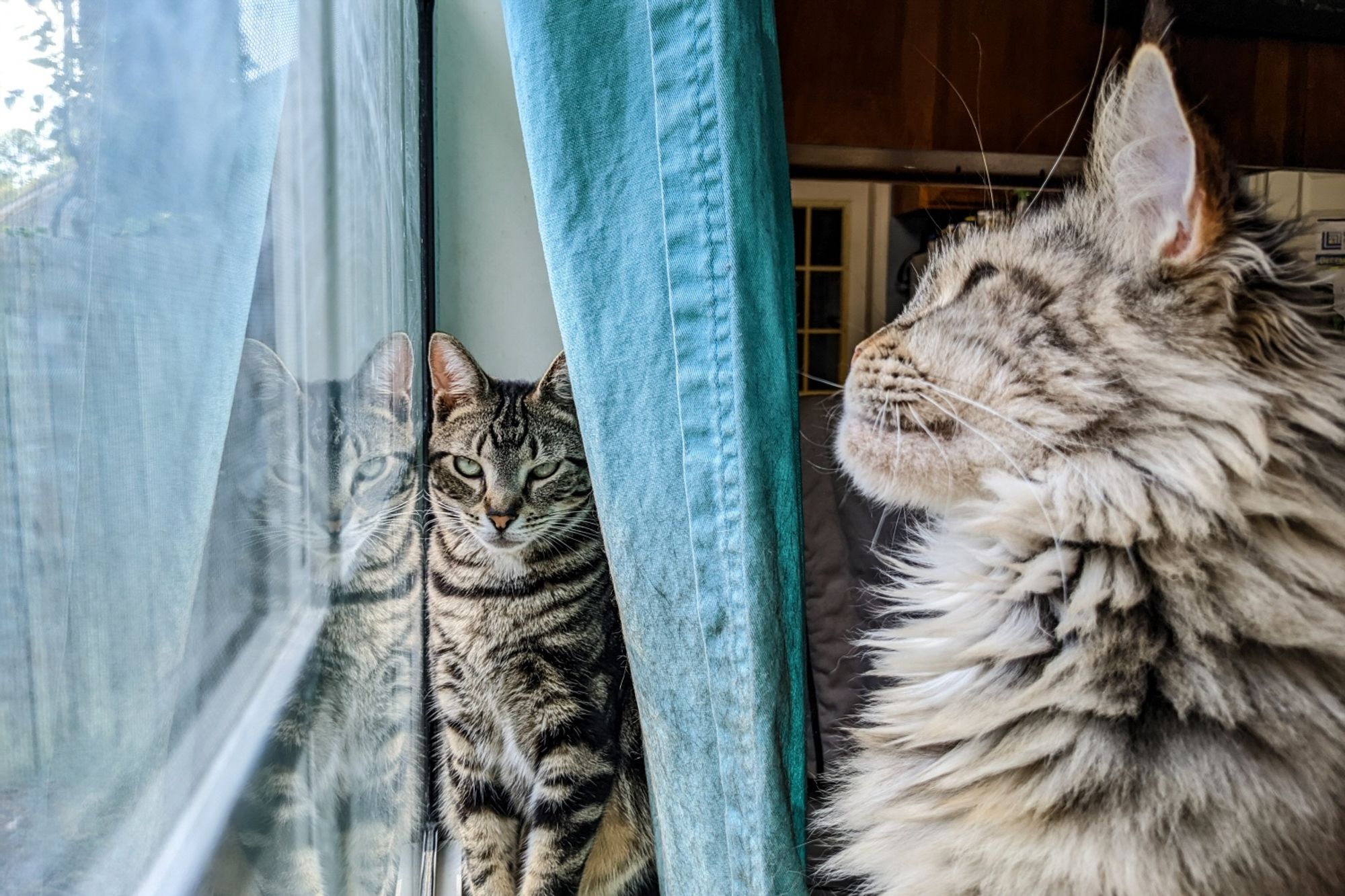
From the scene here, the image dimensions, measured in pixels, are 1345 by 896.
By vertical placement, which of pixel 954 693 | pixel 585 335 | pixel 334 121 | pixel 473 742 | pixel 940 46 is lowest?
pixel 473 742

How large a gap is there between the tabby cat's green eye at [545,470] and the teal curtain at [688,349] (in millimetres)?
315

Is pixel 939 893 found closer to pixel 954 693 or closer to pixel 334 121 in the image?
pixel 954 693

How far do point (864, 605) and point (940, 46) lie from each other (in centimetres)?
237

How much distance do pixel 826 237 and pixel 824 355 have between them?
406 millimetres

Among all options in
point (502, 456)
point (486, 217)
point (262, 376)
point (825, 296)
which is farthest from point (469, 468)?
point (825, 296)

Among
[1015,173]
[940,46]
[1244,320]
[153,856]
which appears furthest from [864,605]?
[940,46]

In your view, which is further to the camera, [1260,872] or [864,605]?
[864,605]

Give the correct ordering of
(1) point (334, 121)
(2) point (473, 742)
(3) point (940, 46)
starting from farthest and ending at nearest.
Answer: (3) point (940, 46), (2) point (473, 742), (1) point (334, 121)

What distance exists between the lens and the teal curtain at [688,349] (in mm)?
517

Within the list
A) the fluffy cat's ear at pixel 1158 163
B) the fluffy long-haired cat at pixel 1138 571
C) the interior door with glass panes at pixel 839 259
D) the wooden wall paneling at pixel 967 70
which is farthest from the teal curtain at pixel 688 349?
the wooden wall paneling at pixel 967 70

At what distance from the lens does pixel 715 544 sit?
1.78 ft

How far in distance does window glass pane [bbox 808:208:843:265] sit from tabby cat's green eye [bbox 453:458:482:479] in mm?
2229

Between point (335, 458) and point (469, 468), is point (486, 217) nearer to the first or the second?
point (469, 468)

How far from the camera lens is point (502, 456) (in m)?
0.88
